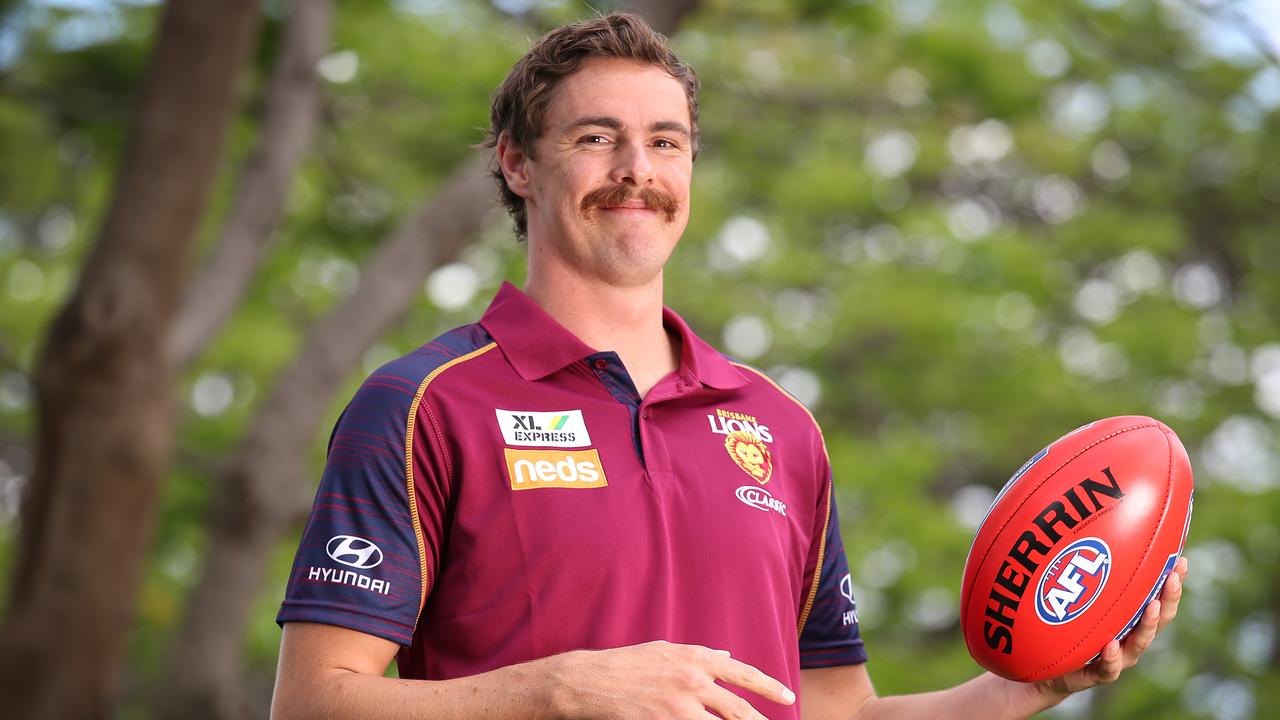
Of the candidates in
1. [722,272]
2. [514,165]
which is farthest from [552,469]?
[722,272]

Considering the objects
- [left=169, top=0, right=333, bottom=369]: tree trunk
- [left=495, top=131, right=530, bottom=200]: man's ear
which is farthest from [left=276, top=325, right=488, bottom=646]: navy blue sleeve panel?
[left=169, top=0, right=333, bottom=369]: tree trunk

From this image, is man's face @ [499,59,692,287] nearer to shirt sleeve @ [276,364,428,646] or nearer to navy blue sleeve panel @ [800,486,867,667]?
shirt sleeve @ [276,364,428,646]

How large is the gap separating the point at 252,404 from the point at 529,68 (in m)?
12.3

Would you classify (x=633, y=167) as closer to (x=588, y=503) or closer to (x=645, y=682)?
(x=588, y=503)

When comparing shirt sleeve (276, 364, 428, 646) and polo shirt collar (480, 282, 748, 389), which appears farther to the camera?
polo shirt collar (480, 282, 748, 389)

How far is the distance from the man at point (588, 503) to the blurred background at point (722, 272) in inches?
160

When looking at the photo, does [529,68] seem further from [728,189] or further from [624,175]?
[728,189]

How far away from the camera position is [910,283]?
14.5 metres

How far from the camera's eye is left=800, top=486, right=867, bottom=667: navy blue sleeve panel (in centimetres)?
270

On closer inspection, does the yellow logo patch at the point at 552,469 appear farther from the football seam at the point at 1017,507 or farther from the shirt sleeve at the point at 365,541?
the football seam at the point at 1017,507

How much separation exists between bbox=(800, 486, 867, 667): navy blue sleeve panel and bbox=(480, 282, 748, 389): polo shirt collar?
1.17 ft

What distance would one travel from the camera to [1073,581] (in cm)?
256

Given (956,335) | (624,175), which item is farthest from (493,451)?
(956,335)

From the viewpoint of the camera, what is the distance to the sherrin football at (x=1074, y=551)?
2.52m
